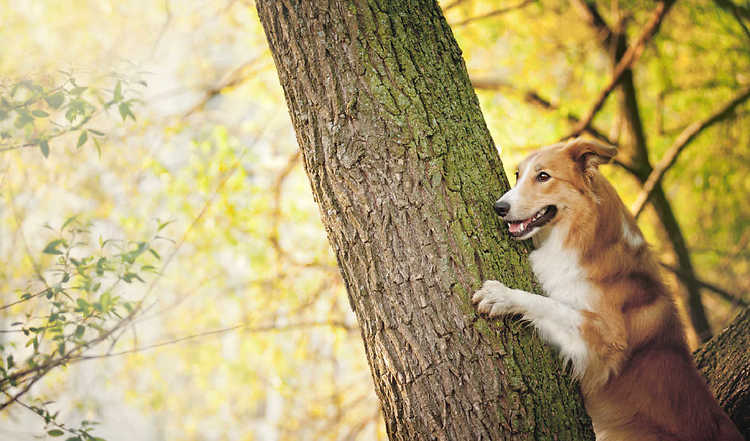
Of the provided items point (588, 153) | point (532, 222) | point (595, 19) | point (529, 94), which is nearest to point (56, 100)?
point (532, 222)

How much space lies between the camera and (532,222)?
93.8 inches

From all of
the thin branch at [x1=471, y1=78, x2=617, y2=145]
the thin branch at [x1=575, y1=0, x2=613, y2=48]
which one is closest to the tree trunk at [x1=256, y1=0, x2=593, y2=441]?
the thin branch at [x1=471, y1=78, x2=617, y2=145]

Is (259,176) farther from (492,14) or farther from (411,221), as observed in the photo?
(411,221)

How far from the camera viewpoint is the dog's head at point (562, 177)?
8.30 feet

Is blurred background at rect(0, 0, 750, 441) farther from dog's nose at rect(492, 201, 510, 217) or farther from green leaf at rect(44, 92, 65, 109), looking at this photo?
dog's nose at rect(492, 201, 510, 217)

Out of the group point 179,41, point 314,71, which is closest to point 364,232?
point 314,71

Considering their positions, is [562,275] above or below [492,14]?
below

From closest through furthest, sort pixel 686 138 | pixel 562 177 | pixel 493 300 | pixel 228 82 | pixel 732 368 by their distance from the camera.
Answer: pixel 493 300, pixel 562 177, pixel 732 368, pixel 686 138, pixel 228 82

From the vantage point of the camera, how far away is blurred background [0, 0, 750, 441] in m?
5.85

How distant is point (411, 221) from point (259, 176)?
190 inches

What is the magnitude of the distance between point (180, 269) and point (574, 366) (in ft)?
16.9

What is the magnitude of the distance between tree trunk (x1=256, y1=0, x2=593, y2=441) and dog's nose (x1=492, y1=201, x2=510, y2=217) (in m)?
0.03

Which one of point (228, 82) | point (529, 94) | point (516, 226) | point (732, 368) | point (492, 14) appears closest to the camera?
point (516, 226)

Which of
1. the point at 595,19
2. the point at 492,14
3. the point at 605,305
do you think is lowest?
the point at 605,305
